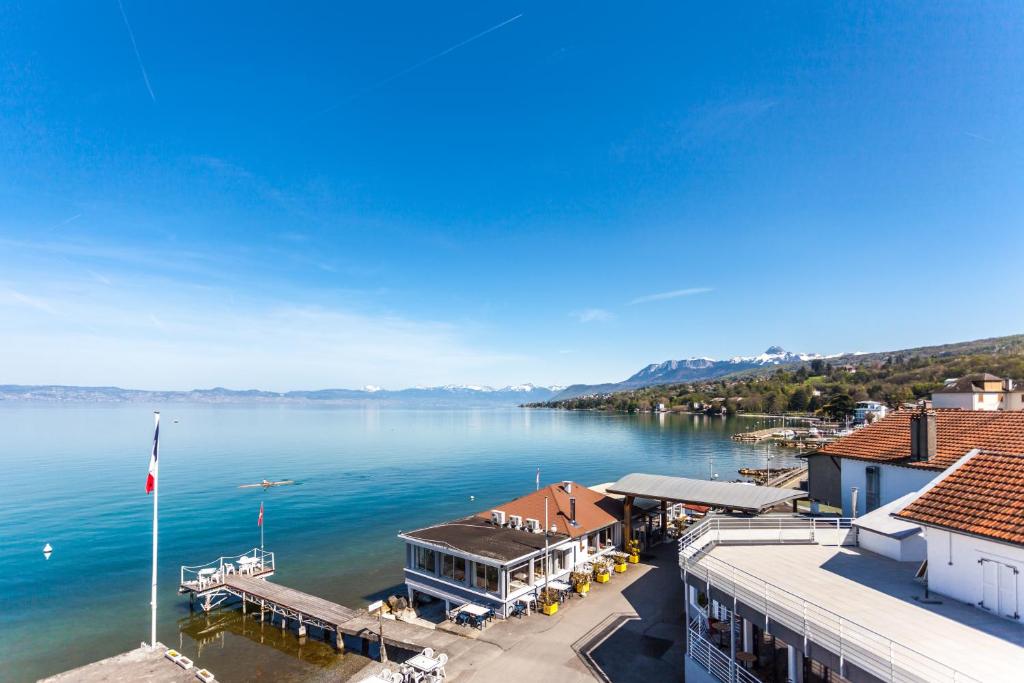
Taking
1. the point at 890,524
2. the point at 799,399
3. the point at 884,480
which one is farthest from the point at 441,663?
the point at 799,399

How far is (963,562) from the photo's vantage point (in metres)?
13.0

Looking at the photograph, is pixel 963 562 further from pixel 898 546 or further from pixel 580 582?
pixel 580 582

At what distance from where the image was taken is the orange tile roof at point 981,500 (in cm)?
1242

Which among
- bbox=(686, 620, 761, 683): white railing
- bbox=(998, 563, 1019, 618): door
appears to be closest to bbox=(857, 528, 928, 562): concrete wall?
bbox=(998, 563, 1019, 618): door

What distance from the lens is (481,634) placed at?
870 inches

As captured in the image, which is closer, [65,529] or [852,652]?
[852,652]

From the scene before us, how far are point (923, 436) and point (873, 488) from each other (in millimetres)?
3654

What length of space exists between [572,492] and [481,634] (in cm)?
1200

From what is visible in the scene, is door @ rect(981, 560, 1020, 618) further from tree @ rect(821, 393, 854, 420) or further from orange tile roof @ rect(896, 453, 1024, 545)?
tree @ rect(821, 393, 854, 420)

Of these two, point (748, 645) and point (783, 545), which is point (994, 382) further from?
point (748, 645)

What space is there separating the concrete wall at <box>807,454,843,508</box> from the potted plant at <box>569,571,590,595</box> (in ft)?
48.0

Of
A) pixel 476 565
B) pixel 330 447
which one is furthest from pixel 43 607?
pixel 330 447

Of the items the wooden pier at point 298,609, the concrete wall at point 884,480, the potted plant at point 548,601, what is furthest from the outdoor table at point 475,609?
the concrete wall at point 884,480

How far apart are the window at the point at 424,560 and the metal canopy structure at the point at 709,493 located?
11840mm
